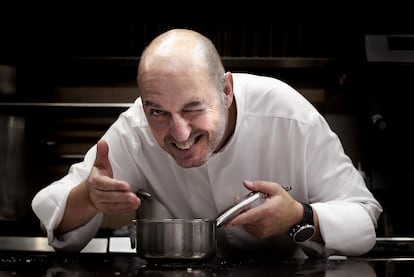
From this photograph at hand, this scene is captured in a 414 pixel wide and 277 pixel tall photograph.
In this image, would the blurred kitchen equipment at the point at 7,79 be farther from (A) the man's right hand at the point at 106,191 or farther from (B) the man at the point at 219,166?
(A) the man's right hand at the point at 106,191

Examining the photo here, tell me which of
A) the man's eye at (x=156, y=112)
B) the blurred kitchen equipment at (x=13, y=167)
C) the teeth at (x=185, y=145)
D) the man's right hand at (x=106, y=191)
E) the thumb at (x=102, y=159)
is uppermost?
the man's eye at (x=156, y=112)

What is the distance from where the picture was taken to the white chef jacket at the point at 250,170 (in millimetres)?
1768

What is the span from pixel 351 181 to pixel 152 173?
0.57m

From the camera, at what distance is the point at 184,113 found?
1.53 meters

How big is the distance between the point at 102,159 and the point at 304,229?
20.3 inches

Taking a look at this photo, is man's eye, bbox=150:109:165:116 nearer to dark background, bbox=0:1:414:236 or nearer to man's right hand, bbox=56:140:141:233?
man's right hand, bbox=56:140:141:233

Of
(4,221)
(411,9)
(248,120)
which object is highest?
(411,9)

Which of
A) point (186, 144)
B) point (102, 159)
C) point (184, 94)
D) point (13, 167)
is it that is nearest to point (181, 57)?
point (184, 94)

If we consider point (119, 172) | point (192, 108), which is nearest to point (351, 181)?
point (192, 108)

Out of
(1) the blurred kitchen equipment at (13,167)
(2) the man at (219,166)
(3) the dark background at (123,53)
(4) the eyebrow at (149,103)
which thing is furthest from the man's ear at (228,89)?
(1) the blurred kitchen equipment at (13,167)

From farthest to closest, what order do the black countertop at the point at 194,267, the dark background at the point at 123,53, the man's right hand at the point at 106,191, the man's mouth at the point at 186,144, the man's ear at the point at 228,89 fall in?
the dark background at the point at 123,53
the man's ear at the point at 228,89
the man's mouth at the point at 186,144
the man's right hand at the point at 106,191
the black countertop at the point at 194,267

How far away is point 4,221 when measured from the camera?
2904 millimetres

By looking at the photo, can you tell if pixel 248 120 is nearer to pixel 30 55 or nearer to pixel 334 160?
pixel 334 160

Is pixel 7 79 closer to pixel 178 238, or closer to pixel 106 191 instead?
pixel 106 191
